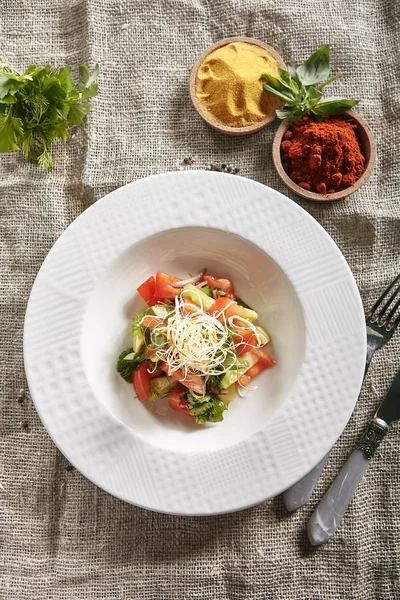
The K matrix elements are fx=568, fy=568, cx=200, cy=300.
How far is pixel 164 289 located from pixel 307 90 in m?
1.01

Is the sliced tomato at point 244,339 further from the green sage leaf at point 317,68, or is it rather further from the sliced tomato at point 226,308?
the green sage leaf at point 317,68

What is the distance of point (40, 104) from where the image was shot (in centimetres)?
231

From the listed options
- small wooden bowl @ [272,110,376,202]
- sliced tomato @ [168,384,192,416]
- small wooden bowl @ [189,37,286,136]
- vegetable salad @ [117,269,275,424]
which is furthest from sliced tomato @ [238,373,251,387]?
small wooden bowl @ [189,37,286,136]

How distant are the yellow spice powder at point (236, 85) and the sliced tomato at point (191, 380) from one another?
1054 mm

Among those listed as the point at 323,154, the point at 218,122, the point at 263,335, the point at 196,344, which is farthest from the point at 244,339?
the point at 218,122

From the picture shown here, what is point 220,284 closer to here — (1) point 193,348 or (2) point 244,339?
(2) point 244,339

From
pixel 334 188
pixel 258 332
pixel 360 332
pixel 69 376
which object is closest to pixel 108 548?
pixel 69 376

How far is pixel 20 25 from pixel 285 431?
2073 millimetres

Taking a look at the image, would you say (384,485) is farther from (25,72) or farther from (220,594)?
(25,72)

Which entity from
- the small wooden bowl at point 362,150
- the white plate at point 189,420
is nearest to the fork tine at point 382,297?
the white plate at point 189,420

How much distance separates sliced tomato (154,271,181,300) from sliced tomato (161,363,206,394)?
27 cm

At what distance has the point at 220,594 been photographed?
2.23 m

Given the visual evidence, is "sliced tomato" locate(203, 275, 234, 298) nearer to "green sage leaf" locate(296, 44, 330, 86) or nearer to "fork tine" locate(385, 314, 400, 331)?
"fork tine" locate(385, 314, 400, 331)

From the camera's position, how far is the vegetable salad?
2014 millimetres
